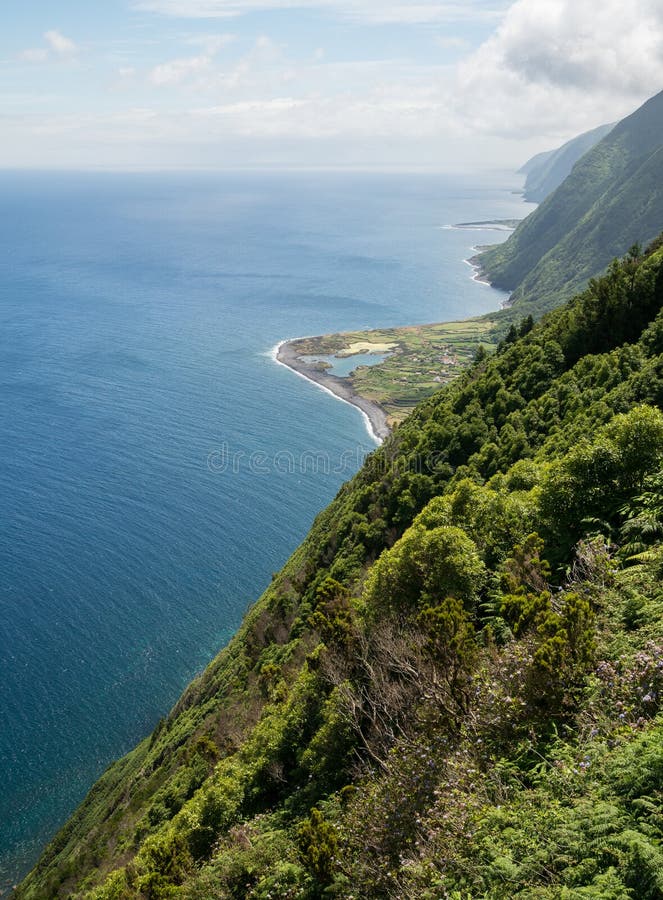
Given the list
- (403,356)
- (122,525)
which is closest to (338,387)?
(403,356)

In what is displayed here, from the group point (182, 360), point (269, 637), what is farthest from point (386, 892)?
point (182, 360)

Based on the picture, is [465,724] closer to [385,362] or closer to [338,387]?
[338,387]
